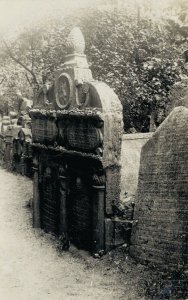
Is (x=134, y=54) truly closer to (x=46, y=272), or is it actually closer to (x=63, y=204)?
(x=63, y=204)

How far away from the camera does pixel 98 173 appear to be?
683 cm

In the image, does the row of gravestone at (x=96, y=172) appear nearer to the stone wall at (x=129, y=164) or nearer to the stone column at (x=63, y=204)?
the stone column at (x=63, y=204)

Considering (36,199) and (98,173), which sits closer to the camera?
(98,173)

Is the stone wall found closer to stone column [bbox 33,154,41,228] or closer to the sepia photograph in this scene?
the sepia photograph

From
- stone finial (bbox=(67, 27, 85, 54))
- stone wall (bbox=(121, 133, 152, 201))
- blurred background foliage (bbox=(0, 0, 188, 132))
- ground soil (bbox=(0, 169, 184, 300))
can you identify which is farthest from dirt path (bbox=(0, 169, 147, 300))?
blurred background foliage (bbox=(0, 0, 188, 132))

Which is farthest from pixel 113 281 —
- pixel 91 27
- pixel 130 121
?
pixel 91 27

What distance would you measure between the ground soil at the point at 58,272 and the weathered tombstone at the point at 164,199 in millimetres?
373

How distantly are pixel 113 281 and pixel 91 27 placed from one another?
10.9 m

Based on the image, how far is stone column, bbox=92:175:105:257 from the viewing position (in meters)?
6.84

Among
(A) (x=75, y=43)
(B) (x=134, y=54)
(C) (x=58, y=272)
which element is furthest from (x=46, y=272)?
(B) (x=134, y=54)

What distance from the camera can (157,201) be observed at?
19.8 ft

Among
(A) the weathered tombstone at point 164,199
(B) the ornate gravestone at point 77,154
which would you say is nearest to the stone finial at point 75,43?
(B) the ornate gravestone at point 77,154

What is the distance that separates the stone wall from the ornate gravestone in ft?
1.35

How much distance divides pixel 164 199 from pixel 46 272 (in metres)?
2.50
